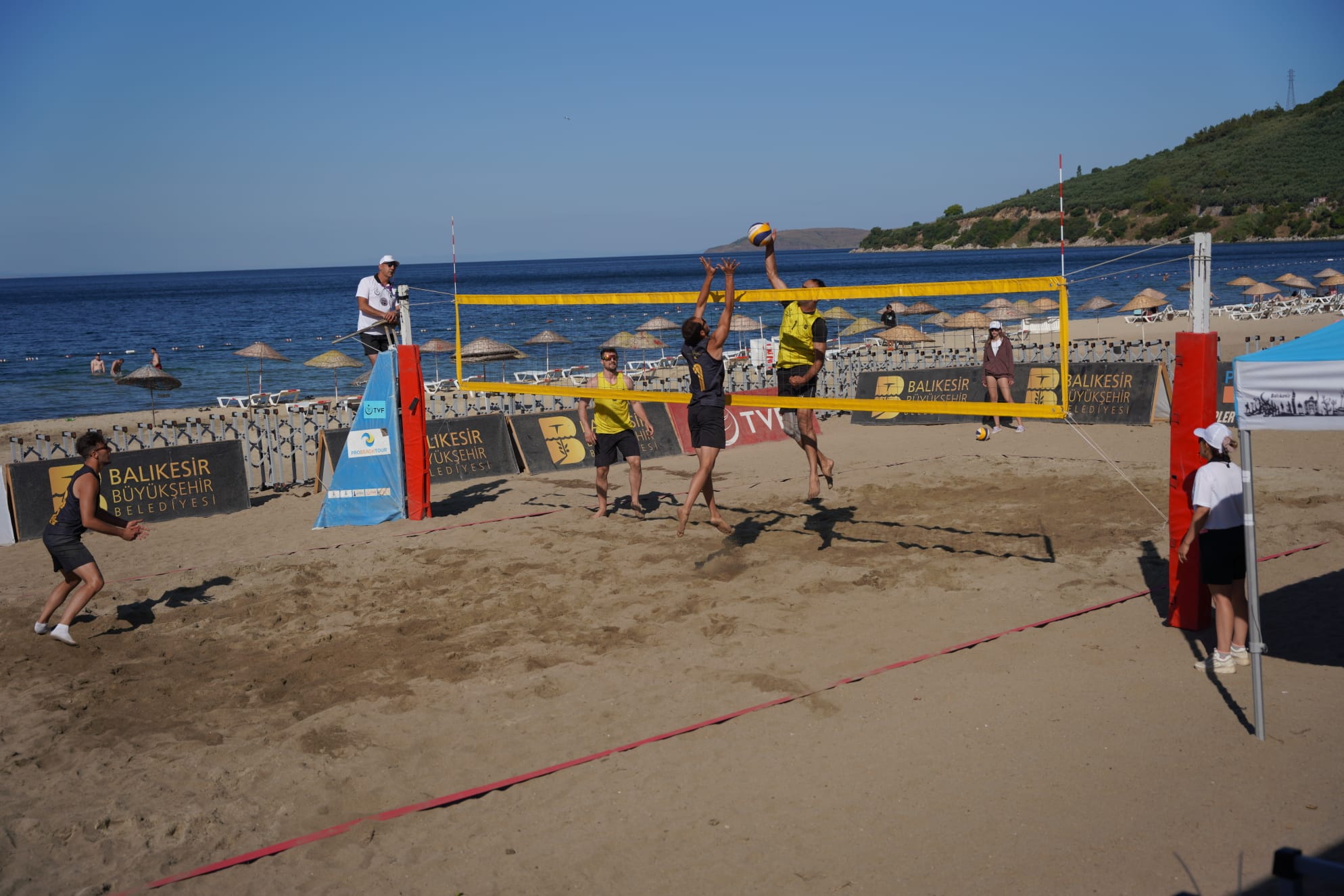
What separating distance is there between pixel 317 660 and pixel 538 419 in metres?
7.51

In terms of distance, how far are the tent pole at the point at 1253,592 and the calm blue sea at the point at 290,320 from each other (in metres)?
2.03

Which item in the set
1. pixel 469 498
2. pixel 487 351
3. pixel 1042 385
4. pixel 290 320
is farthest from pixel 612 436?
pixel 290 320

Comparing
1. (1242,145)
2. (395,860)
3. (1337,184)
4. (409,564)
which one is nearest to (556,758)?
(395,860)

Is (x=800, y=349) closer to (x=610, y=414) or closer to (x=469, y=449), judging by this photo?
(x=610, y=414)

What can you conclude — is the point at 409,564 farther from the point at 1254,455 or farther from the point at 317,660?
the point at 1254,455

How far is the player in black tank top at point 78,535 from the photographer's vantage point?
6.86m

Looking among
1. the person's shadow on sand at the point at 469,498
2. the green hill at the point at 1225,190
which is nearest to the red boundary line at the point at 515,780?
the person's shadow on sand at the point at 469,498

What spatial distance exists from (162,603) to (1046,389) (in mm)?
13042

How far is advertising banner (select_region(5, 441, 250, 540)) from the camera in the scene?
10422mm

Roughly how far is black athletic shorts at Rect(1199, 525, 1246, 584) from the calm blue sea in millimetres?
1850

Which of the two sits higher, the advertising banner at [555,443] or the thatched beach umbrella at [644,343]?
the thatched beach umbrella at [644,343]

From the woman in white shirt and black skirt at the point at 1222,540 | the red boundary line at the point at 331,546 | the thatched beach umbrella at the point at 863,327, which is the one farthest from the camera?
the thatched beach umbrella at the point at 863,327

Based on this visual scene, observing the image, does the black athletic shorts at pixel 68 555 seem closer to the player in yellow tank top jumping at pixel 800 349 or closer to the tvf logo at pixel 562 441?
the player in yellow tank top jumping at pixel 800 349

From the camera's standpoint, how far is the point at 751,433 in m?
15.0
